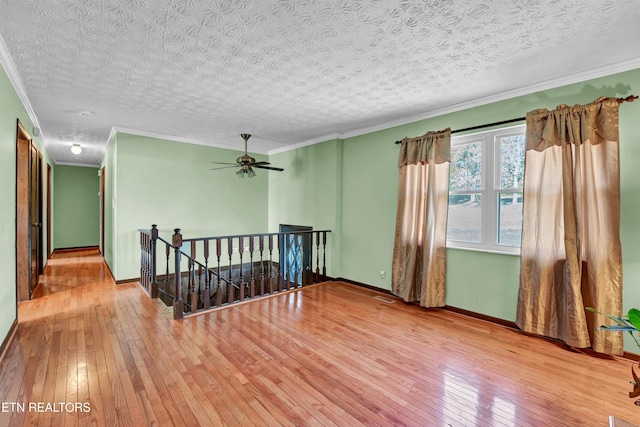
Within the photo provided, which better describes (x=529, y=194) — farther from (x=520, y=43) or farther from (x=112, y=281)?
(x=112, y=281)

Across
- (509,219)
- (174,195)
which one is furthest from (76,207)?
(509,219)

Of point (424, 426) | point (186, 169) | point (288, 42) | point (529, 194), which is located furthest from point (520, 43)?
point (186, 169)

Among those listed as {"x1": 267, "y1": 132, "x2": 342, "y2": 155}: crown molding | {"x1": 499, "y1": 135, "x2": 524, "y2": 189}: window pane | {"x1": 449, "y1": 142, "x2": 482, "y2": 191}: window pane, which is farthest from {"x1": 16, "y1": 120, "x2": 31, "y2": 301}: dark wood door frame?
{"x1": 499, "y1": 135, "x2": 524, "y2": 189}: window pane

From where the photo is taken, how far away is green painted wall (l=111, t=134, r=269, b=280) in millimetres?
4832

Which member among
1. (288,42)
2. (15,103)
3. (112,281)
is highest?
(288,42)

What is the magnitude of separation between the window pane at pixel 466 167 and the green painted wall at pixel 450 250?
0.29 m

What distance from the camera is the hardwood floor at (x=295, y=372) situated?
6.03ft

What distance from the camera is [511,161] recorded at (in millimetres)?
3250

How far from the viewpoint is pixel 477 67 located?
265cm

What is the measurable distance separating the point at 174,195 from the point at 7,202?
106 inches

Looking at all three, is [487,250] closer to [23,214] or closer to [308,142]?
[308,142]

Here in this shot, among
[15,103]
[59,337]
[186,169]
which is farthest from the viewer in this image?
[186,169]

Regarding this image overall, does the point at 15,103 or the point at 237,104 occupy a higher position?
the point at 237,104

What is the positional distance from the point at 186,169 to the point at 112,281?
7.69 feet
